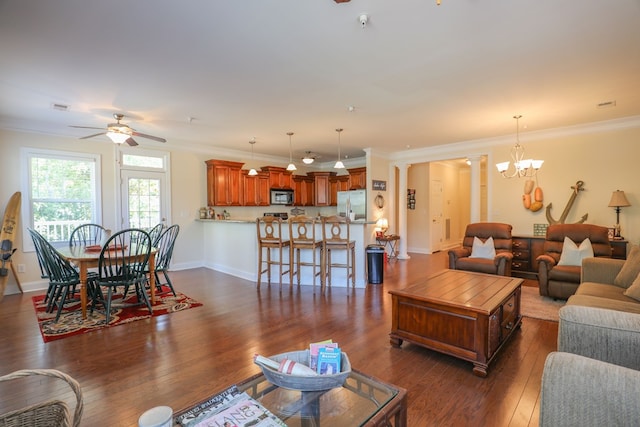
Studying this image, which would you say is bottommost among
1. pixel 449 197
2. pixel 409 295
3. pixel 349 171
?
pixel 409 295

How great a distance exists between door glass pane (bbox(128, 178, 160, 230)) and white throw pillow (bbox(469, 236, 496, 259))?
19.2 ft

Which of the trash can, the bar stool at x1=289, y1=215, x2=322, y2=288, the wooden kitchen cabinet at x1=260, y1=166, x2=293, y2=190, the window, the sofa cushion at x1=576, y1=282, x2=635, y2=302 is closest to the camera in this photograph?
the sofa cushion at x1=576, y1=282, x2=635, y2=302

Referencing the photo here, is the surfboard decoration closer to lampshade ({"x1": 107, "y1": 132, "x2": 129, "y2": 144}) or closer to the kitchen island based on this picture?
lampshade ({"x1": 107, "y1": 132, "x2": 129, "y2": 144})

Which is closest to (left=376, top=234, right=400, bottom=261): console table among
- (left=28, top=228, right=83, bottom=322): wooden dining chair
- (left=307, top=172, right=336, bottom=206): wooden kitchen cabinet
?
(left=307, top=172, right=336, bottom=206): wooden kitchen cabinet

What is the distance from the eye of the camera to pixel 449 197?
31.2 ft

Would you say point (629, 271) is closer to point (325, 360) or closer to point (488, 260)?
point (488, 260)

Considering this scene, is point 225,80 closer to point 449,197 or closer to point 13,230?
point 13,230

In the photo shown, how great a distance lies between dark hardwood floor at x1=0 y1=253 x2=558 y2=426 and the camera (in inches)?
78.1

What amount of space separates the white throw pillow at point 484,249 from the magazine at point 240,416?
15.0ft

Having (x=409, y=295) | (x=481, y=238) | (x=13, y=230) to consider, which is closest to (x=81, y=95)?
(x=13, y=230)

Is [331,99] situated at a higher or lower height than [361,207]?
higher

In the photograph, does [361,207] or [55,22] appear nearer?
[55,22]

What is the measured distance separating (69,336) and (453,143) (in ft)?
22.9

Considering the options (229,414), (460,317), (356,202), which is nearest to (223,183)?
(356,202)
